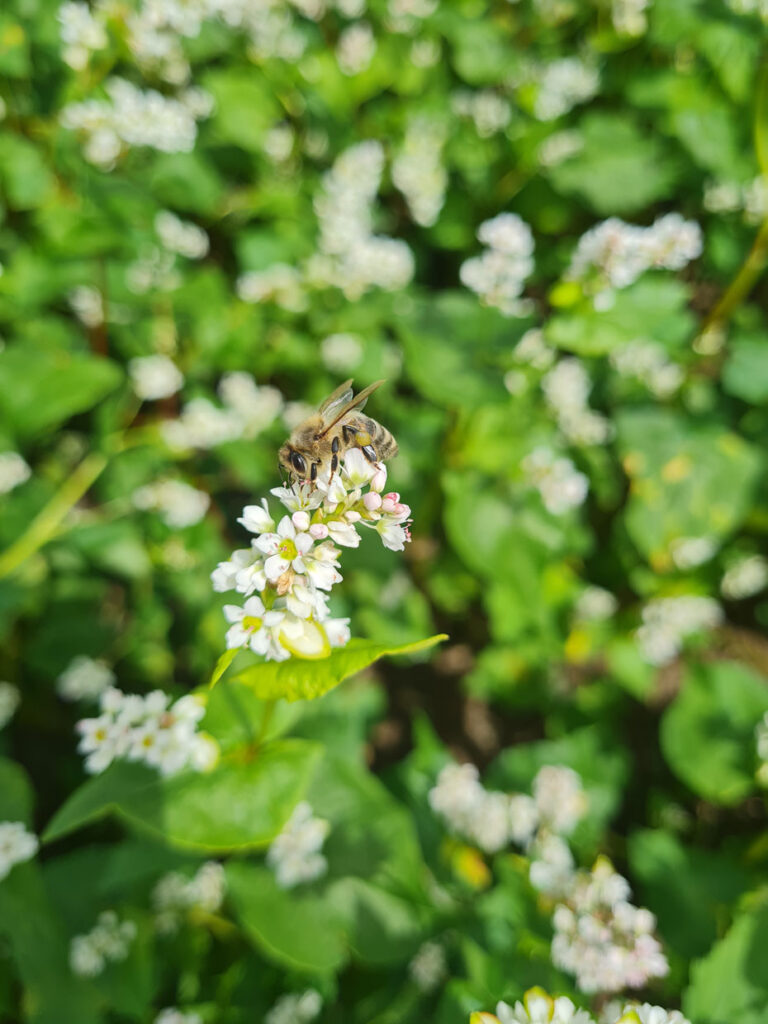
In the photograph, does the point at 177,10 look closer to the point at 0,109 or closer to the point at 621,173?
the point at 0,109

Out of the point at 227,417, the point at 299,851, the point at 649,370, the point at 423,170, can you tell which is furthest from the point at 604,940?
the point at 423,170

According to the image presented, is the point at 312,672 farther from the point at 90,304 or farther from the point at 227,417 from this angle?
the point at 90,304

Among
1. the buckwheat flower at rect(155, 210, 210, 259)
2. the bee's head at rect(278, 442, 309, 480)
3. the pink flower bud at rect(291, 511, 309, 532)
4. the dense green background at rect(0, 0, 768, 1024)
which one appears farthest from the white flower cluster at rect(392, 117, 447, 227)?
the pink flower bud at rect(291, 511, 309, 532)

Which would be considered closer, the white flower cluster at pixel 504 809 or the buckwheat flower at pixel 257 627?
the buckwheat flower at pixel 257 627

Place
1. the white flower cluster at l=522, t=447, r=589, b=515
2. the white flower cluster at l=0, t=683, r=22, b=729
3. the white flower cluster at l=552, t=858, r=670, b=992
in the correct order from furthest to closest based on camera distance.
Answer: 1. the white flower cluster at l=522, t=447, r=589, b=515
2. the white flower cluster at l=0, t=683, r=22, b=729
3. the white flower cluster at l=552, t=858, r=670, b=992

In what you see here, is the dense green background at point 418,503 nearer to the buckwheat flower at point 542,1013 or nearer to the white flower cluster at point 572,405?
the white flower cluster at point 572,405

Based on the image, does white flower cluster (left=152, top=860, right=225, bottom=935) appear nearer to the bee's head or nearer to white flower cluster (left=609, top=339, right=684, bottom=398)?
the bee's head

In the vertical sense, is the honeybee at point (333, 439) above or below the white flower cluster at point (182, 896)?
above

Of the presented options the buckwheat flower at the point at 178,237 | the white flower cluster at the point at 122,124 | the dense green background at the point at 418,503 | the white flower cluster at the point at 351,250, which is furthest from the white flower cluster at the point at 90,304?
the white flower cluster at the point at 351,250
